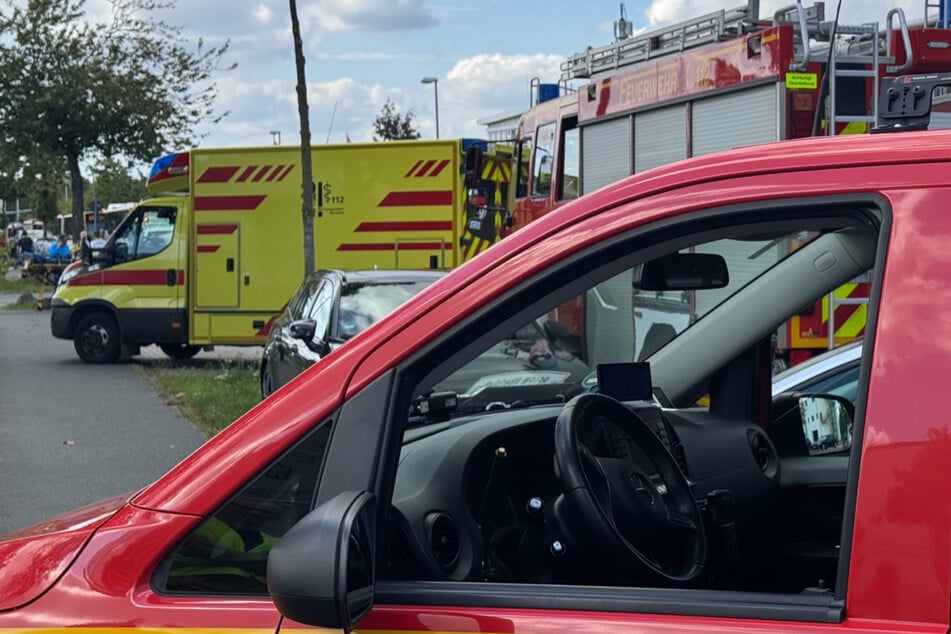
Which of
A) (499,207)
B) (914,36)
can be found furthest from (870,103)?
(499,207)

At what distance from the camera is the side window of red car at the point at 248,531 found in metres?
2.10

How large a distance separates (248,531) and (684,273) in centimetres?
104

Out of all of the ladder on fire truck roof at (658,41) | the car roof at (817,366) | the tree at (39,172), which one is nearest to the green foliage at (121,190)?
the tree at (39,172)

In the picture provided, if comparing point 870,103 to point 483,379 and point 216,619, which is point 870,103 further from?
point 216,619

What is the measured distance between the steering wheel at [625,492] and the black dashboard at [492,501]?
0.01 meters

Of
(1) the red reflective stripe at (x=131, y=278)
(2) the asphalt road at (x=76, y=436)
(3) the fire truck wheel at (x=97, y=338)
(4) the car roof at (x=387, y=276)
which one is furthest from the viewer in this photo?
(3) the fire truck wheel at (x=97, y=338)

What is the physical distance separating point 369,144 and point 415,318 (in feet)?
49.5

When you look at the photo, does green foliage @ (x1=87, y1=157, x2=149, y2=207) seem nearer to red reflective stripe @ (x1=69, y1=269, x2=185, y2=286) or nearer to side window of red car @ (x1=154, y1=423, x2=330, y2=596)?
red reflective stripe @ (x1=69, y1=269, x2=185, y2=286)

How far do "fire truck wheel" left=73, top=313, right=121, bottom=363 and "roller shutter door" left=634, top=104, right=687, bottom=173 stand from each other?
398 inches

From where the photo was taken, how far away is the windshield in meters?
2.42

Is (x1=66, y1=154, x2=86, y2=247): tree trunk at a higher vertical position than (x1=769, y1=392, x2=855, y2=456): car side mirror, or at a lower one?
higher

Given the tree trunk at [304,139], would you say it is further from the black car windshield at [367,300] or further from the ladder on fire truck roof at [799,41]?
the black car windshield at [367,300]

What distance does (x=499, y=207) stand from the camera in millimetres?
15484

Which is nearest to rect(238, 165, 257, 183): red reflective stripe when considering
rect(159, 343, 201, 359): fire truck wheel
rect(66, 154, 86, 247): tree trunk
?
rect(159, 343, 201, 359): fire truck wheel
